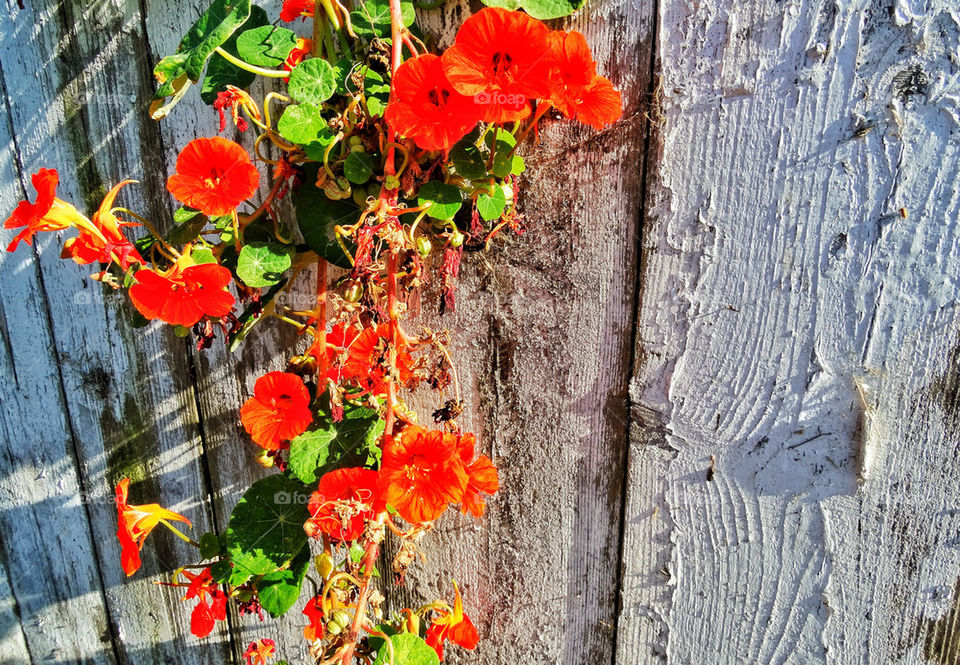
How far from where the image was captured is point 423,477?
0.76 meters

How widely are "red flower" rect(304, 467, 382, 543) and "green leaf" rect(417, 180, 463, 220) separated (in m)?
0.33

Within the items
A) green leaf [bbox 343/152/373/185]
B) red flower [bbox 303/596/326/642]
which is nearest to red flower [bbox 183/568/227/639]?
red flower [bbox 303/596/326/642]

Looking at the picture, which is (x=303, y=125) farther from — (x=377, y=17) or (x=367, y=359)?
(x=367, y=359)

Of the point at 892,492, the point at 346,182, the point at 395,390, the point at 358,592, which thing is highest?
the point at 346,182

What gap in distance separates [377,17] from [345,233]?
1.02 feet

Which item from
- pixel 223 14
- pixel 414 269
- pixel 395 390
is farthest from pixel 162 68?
pixel 395 390

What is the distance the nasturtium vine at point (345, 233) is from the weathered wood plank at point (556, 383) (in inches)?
2.5

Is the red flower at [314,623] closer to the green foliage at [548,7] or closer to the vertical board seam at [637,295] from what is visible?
the vertical board seam at [637,295]

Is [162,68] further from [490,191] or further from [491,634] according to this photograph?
[491,634]

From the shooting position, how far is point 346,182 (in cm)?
78

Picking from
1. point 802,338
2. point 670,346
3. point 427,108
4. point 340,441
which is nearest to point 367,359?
point 340,441

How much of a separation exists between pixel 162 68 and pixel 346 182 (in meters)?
0.22

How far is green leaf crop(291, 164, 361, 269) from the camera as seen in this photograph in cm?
84

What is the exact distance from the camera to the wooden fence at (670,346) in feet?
2.64
